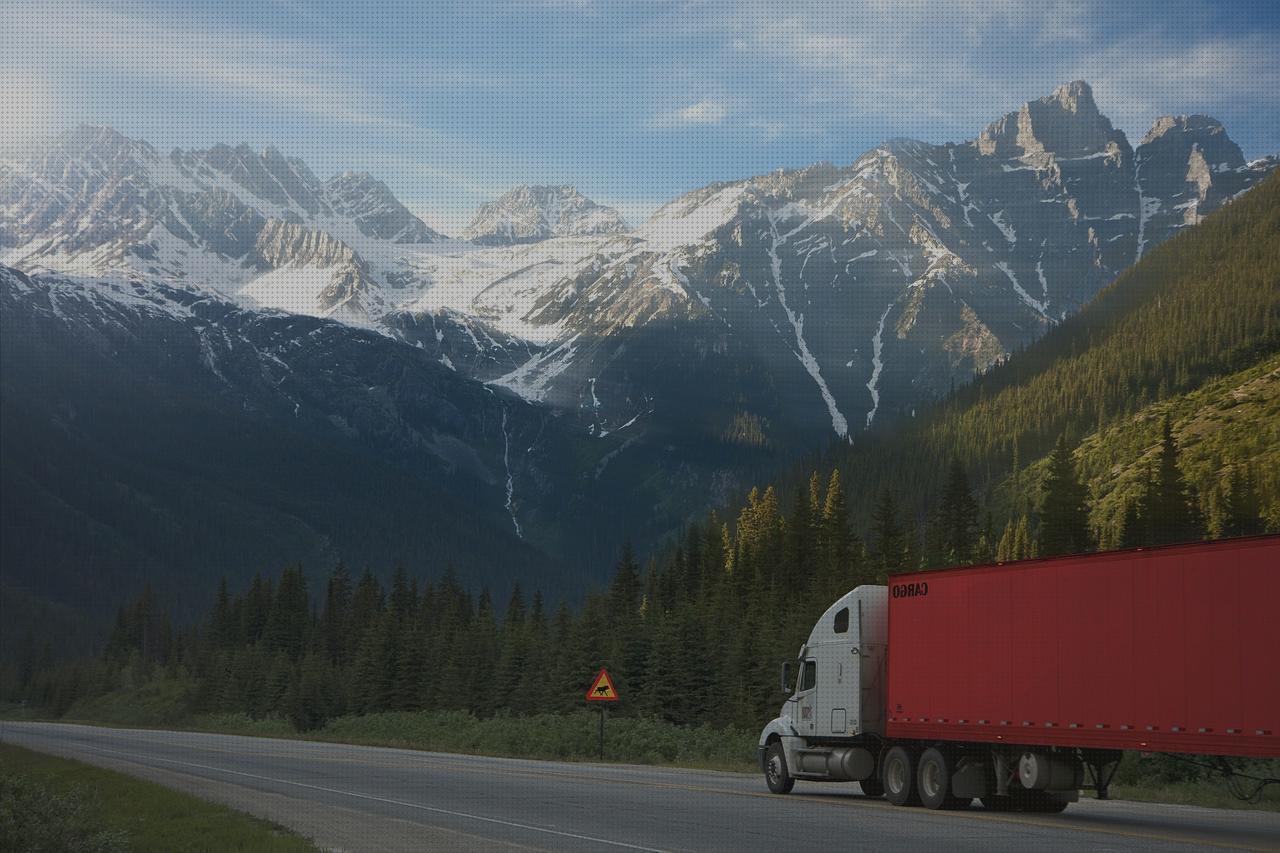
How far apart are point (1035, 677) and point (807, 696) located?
7909mm

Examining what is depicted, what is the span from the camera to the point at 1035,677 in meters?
24.3

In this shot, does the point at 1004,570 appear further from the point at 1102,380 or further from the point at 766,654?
the point at 1102,380

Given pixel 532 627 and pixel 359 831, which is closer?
pixel 359 831

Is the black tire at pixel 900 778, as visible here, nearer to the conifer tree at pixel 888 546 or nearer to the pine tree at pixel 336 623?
the conifer tree at pixel 888 546

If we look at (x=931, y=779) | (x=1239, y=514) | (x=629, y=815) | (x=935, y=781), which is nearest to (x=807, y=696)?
(x=931, y=779)

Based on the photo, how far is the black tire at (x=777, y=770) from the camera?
3119cm

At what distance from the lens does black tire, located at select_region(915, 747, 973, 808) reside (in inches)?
1037

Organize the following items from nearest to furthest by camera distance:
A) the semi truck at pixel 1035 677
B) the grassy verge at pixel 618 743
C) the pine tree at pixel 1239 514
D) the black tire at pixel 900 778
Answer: the semi truck at pixel 1035 677 → the black tire at pixel 900 778 → the grassy verge at pixel 618 743 → the pine tree at pixel 1239 514

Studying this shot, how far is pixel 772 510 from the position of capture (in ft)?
417

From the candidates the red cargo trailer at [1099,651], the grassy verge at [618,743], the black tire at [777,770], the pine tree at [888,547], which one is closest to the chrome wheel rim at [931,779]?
the red cargo trailer at [1099,651]

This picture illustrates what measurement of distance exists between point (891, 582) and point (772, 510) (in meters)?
98.8

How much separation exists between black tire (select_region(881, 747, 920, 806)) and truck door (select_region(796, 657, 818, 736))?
2829 mm

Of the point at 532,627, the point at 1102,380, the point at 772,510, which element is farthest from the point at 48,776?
the point at 1102,380

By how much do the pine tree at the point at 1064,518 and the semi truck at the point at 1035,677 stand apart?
193 feet
